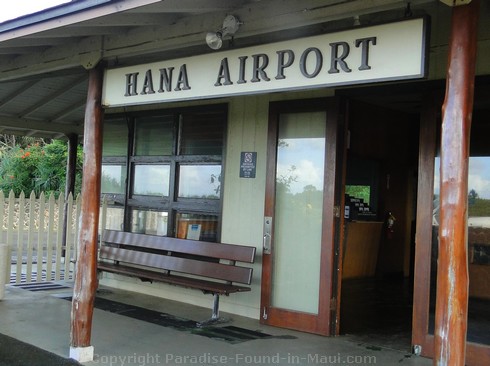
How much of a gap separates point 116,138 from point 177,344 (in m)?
4.53

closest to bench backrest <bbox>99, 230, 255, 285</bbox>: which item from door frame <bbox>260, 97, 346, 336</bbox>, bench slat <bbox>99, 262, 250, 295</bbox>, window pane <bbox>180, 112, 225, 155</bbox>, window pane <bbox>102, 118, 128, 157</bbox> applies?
bench slat <bbox>99, 262, 250, 295</bbox>

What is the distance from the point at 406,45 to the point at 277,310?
3.75 meters

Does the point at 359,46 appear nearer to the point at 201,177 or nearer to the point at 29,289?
the point at 201,177

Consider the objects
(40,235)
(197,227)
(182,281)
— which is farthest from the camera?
(40,235)

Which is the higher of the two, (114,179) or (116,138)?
(116,138)

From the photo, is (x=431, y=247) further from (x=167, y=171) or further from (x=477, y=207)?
(x=167, y=171)

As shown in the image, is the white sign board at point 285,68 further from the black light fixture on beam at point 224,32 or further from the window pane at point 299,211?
the window pane at point 299,211

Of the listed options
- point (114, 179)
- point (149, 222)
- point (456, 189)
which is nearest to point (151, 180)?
point (149, 222)

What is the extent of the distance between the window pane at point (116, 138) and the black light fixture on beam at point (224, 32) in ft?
15.2

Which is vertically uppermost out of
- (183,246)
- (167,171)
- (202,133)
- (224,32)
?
(224,32)

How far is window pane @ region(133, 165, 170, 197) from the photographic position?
8.05 meters

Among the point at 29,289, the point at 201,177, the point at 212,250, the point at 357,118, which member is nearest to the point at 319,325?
the point at 212,250

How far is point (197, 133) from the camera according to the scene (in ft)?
25.1

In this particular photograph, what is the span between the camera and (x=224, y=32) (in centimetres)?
437
